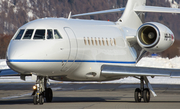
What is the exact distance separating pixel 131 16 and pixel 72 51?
6269 millimetres

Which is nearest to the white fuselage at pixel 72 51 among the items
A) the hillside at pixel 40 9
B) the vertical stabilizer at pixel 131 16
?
the vertical stabilizer at pixel 131 16

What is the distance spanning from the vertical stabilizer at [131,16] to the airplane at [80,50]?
48 centimetres

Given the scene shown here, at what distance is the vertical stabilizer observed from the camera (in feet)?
69.6

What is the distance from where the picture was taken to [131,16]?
70.5 ft

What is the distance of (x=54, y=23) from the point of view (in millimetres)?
16375

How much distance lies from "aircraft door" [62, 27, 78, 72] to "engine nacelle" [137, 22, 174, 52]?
10.5ft

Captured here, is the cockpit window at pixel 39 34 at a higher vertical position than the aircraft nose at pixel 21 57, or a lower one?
higher

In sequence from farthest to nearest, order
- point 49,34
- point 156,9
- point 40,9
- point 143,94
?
point 40,9 → point 156,9 → point 143,94 → point 49,34

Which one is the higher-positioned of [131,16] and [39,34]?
[131,16]

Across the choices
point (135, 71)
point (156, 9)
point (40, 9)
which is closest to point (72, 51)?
point (135, 71)

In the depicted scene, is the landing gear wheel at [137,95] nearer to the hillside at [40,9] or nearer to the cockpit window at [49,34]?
the cockpit window at [49,34]

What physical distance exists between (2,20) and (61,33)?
121 metres

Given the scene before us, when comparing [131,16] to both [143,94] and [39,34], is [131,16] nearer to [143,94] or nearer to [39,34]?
[143,94]

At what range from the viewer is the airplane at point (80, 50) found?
14945 millimetres
